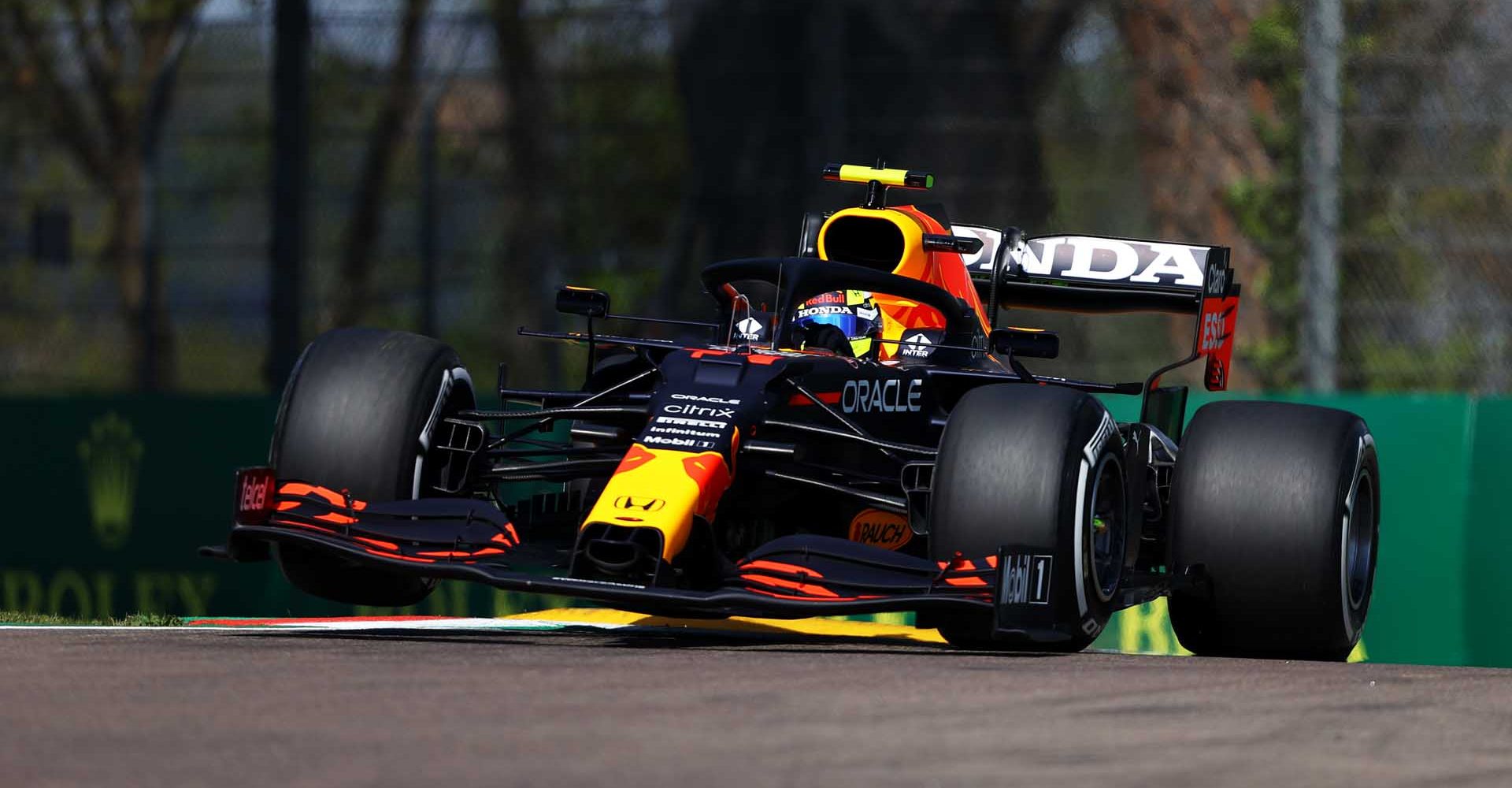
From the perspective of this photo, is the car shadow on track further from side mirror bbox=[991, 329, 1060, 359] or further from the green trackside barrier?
the green trackside barrier

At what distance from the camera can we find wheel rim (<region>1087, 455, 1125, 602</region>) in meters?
7.47

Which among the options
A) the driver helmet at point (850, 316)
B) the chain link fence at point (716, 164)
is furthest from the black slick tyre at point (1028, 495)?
the chain link fence at point (716, 164)

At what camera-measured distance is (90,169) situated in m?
18.0

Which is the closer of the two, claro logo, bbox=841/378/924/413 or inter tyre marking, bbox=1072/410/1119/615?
inter tyre marking, bbox=1072/410/1119/615

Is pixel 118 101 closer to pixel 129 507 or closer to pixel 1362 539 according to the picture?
pixel 129 507

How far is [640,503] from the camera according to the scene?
23.0 feet

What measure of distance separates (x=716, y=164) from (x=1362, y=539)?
6.55 metres

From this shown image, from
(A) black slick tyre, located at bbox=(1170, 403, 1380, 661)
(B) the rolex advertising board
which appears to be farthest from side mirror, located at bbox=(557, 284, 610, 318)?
(B) the rolex advertising board

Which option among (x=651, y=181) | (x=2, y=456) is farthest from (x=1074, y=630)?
(x=651, y=181)

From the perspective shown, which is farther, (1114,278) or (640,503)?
(1114,278)

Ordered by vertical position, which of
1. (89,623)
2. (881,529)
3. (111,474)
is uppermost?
(881,529)

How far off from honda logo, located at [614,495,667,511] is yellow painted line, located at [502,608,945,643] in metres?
1.65

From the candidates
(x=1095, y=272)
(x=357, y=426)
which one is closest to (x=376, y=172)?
(x=1095, y=272)

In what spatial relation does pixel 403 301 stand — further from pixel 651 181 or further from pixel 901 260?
pixel 901 260
